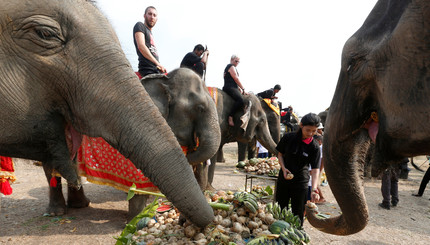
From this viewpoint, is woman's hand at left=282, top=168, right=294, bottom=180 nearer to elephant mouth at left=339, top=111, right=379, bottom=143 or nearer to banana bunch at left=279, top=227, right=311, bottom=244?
banana bunch at left=279, top=227, right=311, bottom=244

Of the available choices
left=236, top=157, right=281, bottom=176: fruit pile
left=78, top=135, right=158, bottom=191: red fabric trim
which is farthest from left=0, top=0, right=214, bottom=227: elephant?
left=236, top=157, right=281, bottom=176: fruit pile

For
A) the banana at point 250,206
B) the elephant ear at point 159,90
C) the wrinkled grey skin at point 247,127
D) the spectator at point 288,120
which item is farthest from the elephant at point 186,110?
the spectator at point 288,120

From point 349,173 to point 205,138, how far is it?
2.92 meters

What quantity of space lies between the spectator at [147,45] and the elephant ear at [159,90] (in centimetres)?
32

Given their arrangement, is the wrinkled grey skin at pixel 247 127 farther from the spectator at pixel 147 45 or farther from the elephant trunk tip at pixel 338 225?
the elephant trunk tip at pixel 338 225

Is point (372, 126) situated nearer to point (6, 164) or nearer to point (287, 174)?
point (287, 174)

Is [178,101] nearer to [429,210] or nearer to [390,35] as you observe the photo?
[390,35]

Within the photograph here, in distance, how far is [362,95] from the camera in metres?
1.17

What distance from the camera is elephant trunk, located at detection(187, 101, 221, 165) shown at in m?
4.05

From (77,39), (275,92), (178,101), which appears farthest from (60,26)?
(275,92)

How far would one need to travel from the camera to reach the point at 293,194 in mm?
3762

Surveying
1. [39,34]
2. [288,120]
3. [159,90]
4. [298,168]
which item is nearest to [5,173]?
[159,90]

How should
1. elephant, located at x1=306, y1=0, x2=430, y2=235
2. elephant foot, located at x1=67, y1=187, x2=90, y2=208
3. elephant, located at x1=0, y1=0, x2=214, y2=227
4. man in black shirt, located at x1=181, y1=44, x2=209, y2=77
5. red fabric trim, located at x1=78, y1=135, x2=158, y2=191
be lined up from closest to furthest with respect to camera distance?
elephant, located at x1=306, y1=0, x2=430, y2=235
elephant, located at x1=0, y1=0, x2=214, y2=227
red fabric trim, located at x1=78, y1=135, x2=158, y2=191
elephant foot, located at x1=67, y1=187, x2=90, y2=208
man in black shirt, located at x1=181, y1=44, x2=209, y2=77

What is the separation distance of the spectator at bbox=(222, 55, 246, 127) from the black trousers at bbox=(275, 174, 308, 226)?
13.4ft
